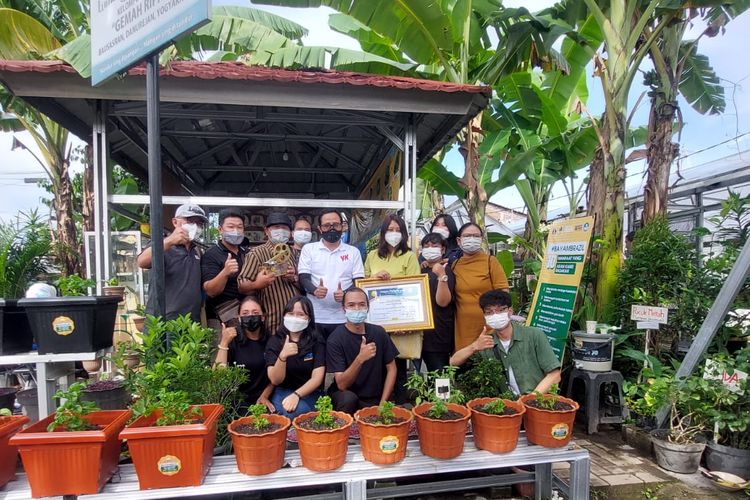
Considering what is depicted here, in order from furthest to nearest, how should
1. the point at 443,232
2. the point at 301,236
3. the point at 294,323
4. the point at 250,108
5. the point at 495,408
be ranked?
the point at 250,108 < the point at 443,232 < the point at 301,236 < the point at 294,323 < the point at 495,408

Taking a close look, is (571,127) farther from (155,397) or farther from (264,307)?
(155,397)

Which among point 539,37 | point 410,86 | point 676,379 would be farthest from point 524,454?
point 539,37

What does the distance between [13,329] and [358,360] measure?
87.8 inches

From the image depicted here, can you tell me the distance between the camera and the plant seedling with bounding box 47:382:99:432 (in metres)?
1.99

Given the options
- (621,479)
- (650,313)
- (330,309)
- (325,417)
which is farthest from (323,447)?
(650,313)

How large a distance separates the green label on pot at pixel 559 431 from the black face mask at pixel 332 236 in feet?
6.70

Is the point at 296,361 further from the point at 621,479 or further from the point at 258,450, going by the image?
the point at 621,479

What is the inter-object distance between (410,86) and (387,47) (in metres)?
3.10

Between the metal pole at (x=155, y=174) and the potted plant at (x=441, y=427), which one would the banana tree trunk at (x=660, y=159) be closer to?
the potted plant at (x=441, y=427)

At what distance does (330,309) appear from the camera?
3443 millimetres

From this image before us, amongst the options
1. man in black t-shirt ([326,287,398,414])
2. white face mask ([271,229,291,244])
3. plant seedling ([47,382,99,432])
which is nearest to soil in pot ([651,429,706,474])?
man in black t-shirt ([326,287,398,414])

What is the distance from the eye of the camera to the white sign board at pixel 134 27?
6.01 ft

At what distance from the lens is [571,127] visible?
24.9 feet

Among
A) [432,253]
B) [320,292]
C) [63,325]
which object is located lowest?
[63,325]
